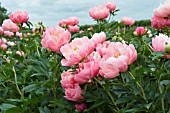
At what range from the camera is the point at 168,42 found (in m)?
1.14

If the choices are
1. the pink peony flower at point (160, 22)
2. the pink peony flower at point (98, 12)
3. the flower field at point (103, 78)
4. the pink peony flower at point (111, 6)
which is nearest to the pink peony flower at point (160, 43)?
the flower field at point (103, 78)

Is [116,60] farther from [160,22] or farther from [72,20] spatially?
[72,20]

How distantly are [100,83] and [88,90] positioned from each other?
13 centimetres

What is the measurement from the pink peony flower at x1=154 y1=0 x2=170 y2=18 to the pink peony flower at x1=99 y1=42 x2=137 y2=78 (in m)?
0.47

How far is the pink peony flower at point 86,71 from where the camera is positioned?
116 cm

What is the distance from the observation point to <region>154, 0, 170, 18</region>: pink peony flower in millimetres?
1516

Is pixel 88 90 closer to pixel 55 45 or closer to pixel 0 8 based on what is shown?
pixel 55 45

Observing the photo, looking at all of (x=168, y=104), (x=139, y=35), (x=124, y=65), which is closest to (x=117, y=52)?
(x=124, y=65)

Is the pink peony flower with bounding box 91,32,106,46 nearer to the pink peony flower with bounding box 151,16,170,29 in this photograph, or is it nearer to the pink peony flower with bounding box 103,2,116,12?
the pink peony flower with bounding box 151,16,170,29

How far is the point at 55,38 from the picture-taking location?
133 cm

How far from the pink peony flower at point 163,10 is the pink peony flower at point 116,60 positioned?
1.54 ft

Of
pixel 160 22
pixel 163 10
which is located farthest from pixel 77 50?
pixel 160 22

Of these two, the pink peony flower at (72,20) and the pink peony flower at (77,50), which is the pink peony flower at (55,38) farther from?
the pink peony flower at (72,20)

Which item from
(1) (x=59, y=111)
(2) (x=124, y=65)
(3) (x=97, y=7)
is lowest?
(1) (x=59, y=111)
